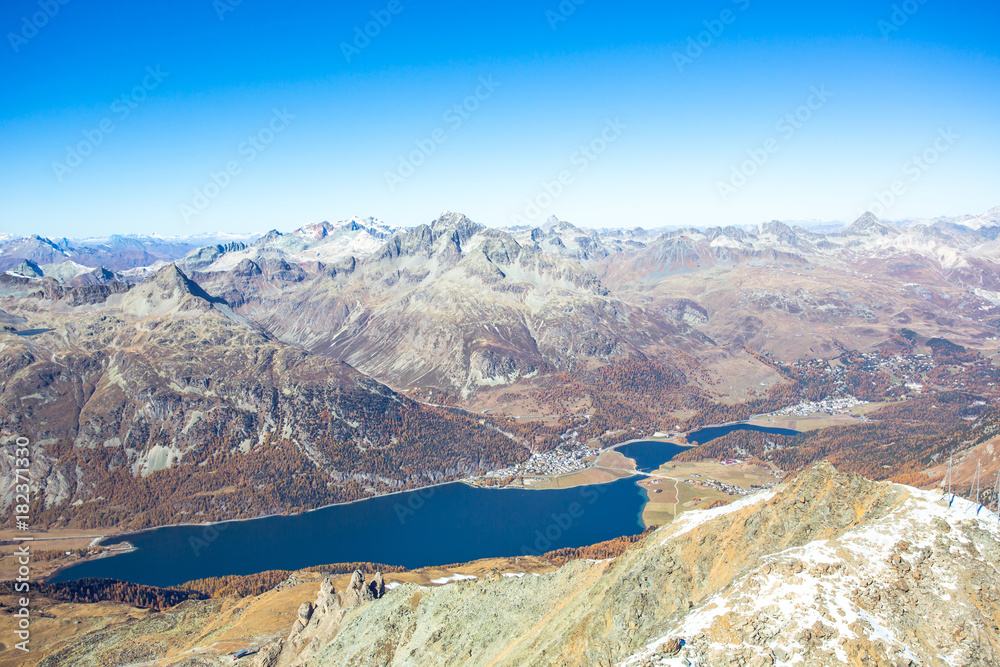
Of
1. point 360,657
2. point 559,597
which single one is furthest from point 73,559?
point 559,597

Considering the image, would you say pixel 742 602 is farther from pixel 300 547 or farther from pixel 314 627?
pixel 300 547

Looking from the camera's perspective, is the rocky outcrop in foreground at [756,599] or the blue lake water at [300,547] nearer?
the rocky outcrop in foreground at [756,599]

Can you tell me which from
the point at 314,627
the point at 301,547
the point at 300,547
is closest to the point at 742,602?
the point at 314,627

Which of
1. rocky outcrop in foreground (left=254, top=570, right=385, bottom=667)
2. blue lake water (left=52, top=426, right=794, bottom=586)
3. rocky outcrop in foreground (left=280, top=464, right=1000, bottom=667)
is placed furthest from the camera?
blue lake water (left=52, top=426, right=794, bottom=586)

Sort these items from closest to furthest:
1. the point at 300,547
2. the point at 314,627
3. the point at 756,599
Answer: the point at 756,599
the point at 314,627
the point at 300,547

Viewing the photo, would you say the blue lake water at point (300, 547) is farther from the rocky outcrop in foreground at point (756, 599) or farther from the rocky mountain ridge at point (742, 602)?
the rocky outcrop in foreground at point (756, 599)

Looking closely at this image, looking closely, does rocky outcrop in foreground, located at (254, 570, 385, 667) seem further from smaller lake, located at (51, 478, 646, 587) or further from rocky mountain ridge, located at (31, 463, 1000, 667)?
smaller lake, located at (51, 478, 646, 587)

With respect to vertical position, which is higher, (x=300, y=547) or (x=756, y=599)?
(x=756, y=599)

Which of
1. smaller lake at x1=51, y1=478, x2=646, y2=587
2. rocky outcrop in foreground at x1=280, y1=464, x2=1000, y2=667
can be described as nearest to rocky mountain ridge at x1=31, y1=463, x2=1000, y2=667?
rocky outcrop in foreground at x1=280, y1=464, x2=1000, y2=667

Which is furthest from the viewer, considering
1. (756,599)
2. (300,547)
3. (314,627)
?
(300,547)

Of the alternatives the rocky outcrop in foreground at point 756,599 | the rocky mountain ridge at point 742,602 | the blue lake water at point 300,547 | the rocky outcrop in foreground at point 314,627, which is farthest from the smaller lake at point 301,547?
the rocky outcrop in foreground at point 756,599
